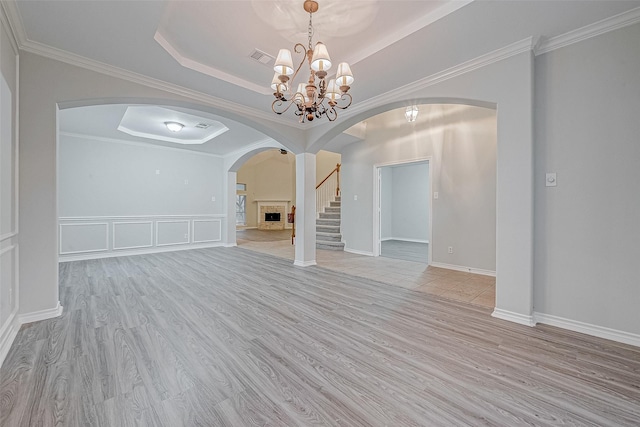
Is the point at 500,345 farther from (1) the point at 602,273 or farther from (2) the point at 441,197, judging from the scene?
(2) the point at 441,197

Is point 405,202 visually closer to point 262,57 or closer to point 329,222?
point 329,222

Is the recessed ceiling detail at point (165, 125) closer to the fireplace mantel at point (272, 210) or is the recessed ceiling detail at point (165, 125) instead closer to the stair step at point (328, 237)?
the stair step at point (328, 237)

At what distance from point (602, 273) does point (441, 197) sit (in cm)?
294

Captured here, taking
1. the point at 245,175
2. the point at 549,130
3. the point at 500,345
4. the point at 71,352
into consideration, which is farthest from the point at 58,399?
the point at 245,175

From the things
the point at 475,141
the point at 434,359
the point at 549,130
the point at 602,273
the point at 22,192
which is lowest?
the point at 434,359

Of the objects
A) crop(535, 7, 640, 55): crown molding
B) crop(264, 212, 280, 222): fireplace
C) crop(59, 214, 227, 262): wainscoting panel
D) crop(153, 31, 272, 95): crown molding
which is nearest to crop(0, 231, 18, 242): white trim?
crop(153, 31, 272, 95): crown molding

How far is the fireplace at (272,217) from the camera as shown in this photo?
46.1ft

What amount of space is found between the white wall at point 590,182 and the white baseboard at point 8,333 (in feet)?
15.1

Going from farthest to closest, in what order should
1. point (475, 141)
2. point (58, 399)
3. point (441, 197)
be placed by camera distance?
1. point (441, 197)
2. point (475, 141)
3. point (58, 399)

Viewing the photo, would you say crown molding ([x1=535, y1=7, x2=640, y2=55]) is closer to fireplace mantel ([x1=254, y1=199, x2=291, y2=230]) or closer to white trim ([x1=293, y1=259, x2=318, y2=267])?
white trim ([x1=293, y1=259, x2=318, y2=267])

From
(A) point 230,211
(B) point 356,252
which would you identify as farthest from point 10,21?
(B) point 356,252

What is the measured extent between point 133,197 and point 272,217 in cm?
798

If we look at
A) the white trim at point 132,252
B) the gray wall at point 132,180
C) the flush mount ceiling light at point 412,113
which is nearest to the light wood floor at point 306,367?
the white trim at point 132,252

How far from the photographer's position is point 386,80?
3.29m
